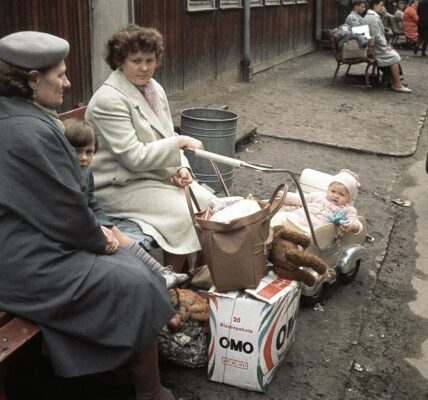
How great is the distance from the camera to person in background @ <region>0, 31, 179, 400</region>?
2334mm

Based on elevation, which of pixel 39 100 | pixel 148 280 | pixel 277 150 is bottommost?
pixel 277 150

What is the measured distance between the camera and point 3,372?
233cm

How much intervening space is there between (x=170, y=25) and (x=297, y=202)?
570 centimetres

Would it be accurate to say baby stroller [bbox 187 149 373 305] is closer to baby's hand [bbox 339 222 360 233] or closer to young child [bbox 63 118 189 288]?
baby's hand [bbox 339 222 360 233]

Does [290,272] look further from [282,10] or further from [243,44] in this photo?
[282,10]

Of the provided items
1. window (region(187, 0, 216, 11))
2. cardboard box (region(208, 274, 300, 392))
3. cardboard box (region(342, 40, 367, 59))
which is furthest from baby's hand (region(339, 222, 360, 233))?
cardboard box (region(342, 40, 367, 59))

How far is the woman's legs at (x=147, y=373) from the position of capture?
8.84 feet

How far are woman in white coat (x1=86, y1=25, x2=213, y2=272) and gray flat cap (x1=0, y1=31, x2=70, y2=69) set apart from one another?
1.07 m

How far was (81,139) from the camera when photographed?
3.03 m

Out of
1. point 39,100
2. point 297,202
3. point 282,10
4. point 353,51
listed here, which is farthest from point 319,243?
point 282,10

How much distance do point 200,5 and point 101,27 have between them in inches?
154

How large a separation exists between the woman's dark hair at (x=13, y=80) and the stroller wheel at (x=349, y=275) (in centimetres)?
257

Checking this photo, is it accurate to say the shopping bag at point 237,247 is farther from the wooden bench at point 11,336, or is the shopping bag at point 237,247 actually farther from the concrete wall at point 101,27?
the concrete wall at point 101,27

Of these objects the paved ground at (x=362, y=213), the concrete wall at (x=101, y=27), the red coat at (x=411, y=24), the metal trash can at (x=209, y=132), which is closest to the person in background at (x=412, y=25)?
the red coat at (x=411, y=24)
